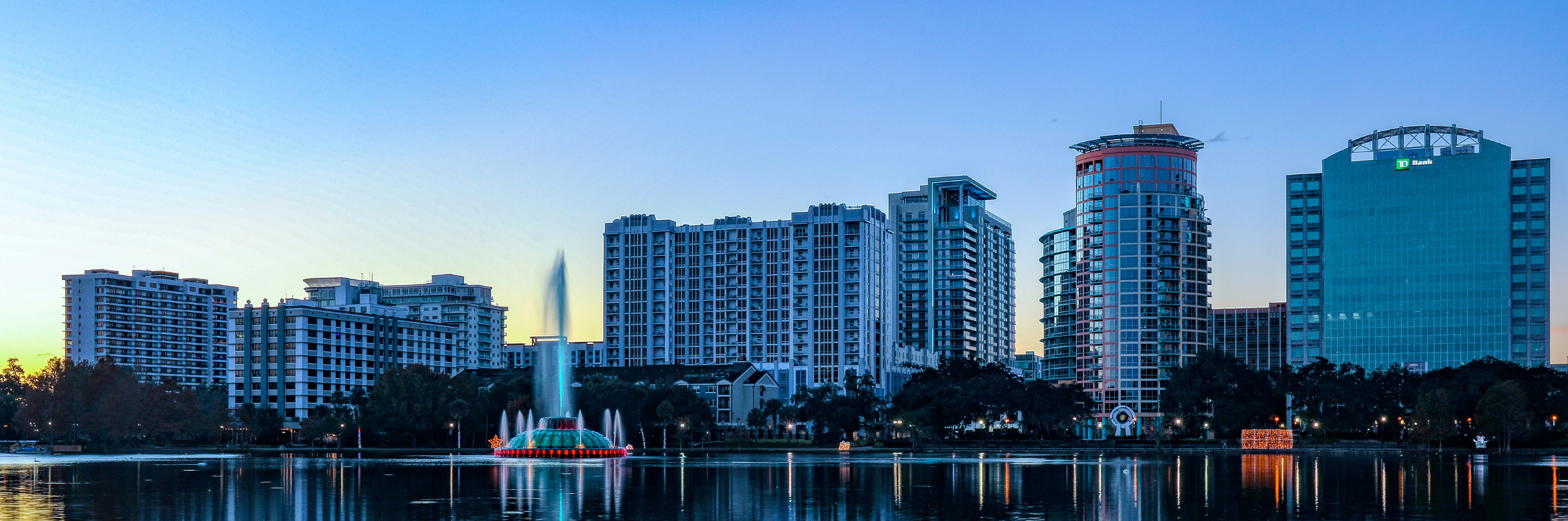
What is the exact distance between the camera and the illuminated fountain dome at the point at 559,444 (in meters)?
112

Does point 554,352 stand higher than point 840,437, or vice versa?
point 554,352

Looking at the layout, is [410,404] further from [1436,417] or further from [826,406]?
[1436,417]

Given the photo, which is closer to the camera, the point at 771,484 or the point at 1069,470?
the point at 771,484

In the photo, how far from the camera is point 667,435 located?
172375 mm

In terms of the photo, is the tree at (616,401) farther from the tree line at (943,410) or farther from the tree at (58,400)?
the tree at (58,400)

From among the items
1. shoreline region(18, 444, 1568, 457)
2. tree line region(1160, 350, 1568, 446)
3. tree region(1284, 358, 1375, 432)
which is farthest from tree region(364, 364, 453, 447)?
tree region(1284, 358, 1375, 432)

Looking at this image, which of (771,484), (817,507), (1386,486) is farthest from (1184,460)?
(817,507)

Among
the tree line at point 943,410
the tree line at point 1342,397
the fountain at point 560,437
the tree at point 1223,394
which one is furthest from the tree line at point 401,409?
the tree line at point 1342,397

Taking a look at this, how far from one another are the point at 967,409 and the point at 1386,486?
4284 inches

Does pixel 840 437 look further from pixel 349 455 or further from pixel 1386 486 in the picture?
pixel 1386 486

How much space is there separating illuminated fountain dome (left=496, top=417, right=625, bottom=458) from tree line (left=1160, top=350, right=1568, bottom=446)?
78950 mm

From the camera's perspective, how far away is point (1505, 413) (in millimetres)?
125500

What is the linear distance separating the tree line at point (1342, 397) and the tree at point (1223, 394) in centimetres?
10

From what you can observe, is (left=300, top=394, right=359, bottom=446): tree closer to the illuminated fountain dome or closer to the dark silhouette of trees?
the dark silhouette of trees
